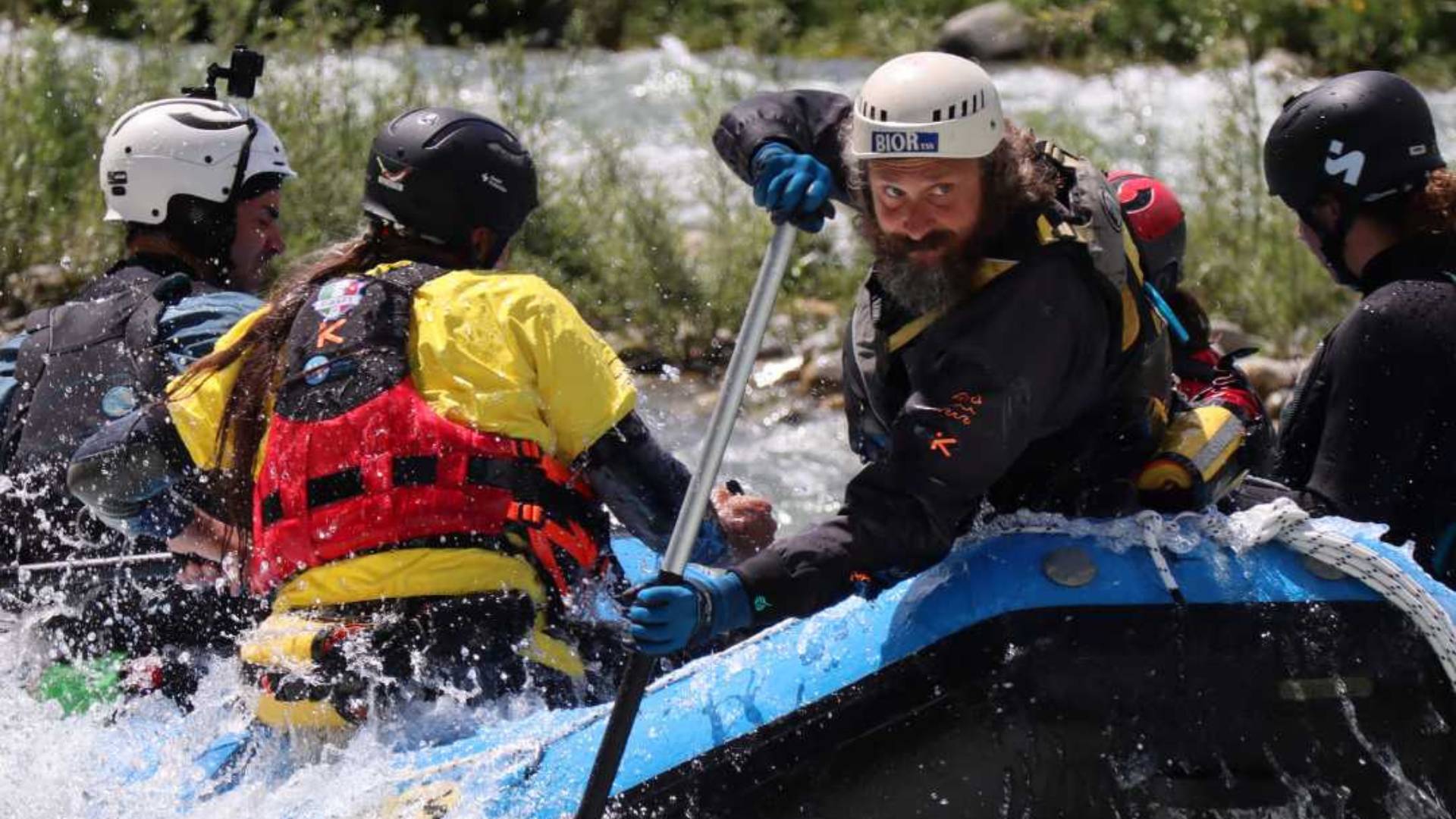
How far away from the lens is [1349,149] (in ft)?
14.5

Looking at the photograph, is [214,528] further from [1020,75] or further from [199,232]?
[1020,75]

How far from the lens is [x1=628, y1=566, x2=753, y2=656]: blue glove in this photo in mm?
3504

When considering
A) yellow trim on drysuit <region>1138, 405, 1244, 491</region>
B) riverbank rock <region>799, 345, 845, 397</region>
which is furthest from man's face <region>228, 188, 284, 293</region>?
riverbank rock <region>799, 345, 845, 397</region>

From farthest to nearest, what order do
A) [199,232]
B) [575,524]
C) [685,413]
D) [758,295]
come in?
[685,413] < [199,232] < [575,524] < [758,295]

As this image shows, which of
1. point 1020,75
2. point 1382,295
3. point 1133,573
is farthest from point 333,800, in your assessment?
point 1020,75

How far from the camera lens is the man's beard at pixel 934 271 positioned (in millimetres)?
3604

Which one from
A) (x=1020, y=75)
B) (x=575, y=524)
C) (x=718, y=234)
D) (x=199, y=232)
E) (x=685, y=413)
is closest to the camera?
(x=575, y=524)

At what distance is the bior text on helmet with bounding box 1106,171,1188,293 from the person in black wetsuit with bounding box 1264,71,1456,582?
0.33 metres

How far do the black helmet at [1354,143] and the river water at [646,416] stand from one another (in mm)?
2121

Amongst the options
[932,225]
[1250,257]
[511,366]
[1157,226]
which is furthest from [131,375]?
[1250,257]

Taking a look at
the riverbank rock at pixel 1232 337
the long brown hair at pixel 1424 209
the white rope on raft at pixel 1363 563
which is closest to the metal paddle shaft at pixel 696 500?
the white rope on raft at pixel 1363 563

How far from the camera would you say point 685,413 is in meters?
9.00

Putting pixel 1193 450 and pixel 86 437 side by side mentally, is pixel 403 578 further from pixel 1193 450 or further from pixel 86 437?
pixel 1193 450

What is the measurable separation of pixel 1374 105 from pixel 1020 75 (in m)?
10.7
